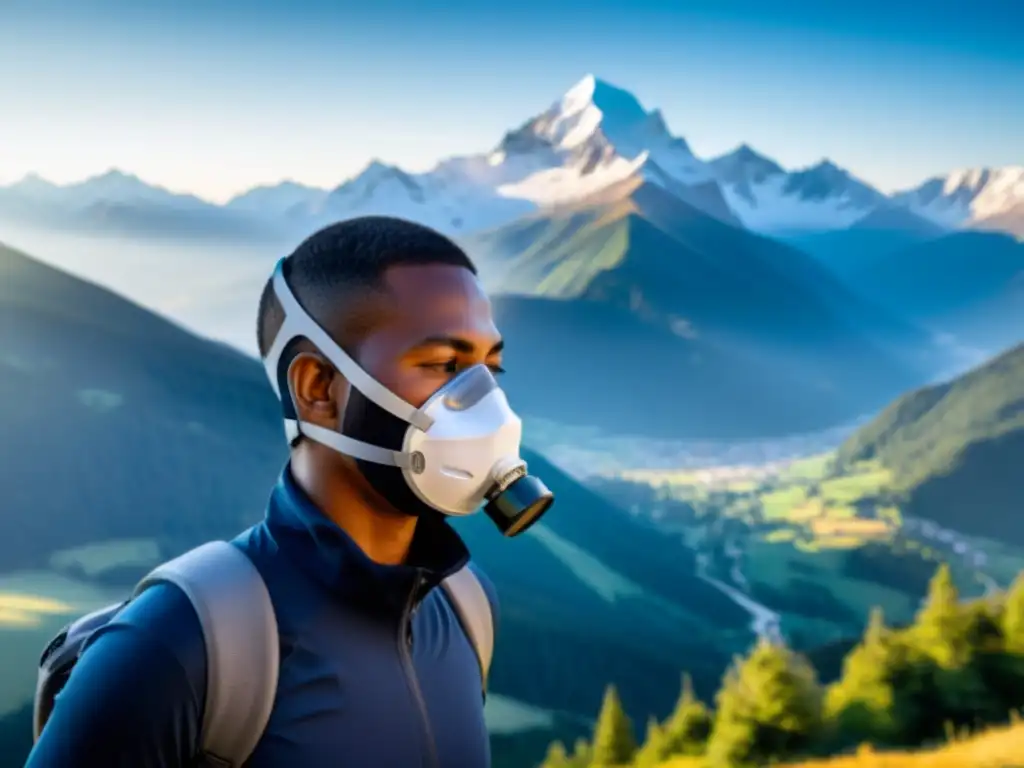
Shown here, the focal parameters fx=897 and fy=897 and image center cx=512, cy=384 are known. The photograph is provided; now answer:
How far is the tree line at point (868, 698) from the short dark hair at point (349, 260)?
94.8ft

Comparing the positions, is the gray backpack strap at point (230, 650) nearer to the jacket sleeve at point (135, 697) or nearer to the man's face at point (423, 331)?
the jacket sleeve at point (135, 697)

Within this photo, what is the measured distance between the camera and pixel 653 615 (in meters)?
140

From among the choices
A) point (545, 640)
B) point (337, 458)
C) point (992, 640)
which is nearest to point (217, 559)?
point (337, 458)

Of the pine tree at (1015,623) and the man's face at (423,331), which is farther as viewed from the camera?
the pine tree at (1015,623)

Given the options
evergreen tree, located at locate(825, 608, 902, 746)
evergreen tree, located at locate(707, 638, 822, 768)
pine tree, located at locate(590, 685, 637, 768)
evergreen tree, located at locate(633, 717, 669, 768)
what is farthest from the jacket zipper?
pine tree, located at locate(590, 685, 637, 768)

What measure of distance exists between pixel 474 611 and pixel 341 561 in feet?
2.34

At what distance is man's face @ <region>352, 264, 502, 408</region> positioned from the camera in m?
2.70

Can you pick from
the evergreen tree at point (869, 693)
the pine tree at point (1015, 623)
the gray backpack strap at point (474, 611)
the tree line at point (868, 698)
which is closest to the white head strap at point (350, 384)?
the gray backpack strap at point (474, 611)

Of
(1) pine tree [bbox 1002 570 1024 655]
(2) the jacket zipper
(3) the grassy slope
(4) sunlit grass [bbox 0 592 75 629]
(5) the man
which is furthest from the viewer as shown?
(4) sunlit grass [bbox 0 592 75 629]

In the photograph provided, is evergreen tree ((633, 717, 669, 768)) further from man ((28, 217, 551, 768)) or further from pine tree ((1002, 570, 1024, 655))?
man ((28, 217, 551, 768))

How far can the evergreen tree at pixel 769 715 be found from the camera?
28641mm

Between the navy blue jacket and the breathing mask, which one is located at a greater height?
the breathing mask

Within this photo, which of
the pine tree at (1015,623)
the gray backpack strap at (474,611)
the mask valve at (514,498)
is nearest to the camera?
the mask valve at (514,498)

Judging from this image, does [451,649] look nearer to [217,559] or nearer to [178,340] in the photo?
[217,559]
